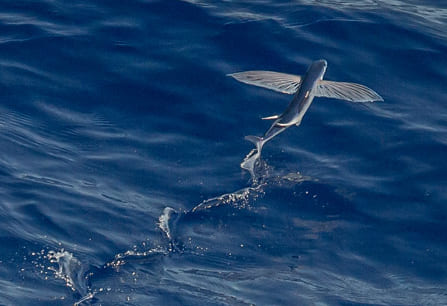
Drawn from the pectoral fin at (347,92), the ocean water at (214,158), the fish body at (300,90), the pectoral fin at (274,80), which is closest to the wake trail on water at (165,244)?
the ocean water at (214,158)

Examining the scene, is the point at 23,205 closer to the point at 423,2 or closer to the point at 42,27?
the point at 42,27

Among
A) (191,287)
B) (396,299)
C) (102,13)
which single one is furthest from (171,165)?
(102,13)

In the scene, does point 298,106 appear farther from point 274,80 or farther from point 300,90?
point 274,80

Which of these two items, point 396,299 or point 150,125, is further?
point 150,125

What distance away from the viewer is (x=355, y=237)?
8102 mm

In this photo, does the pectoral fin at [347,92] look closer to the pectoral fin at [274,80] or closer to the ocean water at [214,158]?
the pectoral fin at [274,80]

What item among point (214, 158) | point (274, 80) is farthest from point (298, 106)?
point (214, 158)

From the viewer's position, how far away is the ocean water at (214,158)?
24.3 feet

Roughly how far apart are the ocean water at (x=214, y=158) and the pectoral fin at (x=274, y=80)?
97 centimetres

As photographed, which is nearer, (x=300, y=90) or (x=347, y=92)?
(x=300, y=90)

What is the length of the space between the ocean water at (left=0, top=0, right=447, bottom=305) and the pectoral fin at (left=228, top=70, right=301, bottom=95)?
970mm

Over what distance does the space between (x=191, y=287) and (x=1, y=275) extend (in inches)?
61.8

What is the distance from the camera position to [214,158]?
29.7 ft

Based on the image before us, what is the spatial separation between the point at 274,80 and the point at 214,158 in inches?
46.6
